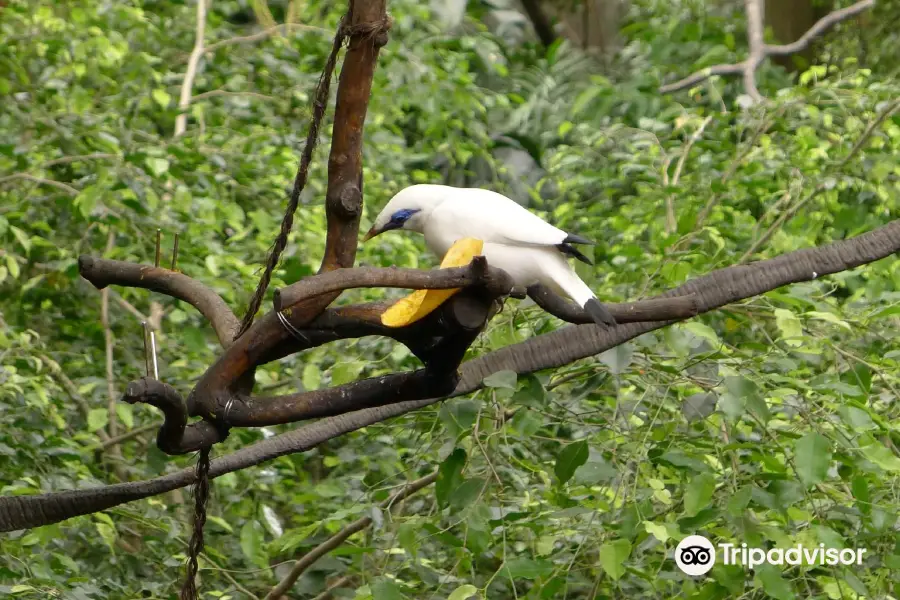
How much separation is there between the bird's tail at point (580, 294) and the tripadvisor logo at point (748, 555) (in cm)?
56

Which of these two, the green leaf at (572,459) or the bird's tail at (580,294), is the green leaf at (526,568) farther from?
the bird's tail at (580,294)

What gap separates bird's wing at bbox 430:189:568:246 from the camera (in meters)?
1.35

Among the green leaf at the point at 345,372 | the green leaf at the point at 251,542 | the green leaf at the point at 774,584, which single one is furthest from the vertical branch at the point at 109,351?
the green leaf at the point at 774,584

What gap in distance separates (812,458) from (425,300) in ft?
2.05

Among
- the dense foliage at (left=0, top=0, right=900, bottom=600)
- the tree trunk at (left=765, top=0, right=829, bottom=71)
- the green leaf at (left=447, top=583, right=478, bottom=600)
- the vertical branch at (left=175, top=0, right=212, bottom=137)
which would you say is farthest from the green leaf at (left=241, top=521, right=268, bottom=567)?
the tree trunk at (left=765, top=0, right=829, bottom=71)

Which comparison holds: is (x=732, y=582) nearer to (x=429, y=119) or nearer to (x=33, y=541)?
(x=33, y=541)

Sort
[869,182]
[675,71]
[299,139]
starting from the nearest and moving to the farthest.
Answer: [869,182], [299,139], [675,71]

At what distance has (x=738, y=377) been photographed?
1.61 m

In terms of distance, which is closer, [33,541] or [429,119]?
[33,541]

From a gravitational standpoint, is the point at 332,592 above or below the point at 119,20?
below

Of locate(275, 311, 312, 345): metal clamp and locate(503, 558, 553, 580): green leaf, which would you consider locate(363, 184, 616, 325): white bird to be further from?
locate(503, 558, 553, 580): green leaf

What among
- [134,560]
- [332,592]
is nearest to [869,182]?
[332,592]

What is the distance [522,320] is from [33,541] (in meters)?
0.87

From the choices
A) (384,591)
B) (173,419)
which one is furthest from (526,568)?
(173,419)
